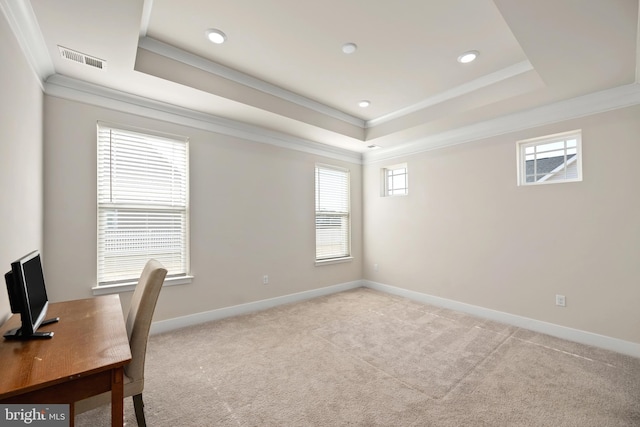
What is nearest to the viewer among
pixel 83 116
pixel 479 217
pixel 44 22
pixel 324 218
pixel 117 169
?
pixel 44 22

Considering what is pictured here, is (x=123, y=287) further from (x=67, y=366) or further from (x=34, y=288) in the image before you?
(x=67, y=366)

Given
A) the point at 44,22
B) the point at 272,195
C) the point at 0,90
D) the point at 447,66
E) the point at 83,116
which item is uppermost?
the point at 447,66

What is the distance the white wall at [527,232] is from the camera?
2.73 metres

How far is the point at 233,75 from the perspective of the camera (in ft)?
9.70

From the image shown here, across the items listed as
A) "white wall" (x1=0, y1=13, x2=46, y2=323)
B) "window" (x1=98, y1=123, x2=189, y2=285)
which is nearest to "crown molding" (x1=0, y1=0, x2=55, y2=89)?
"white wall" (x1=0, y1=13, x2=46, y2=323)

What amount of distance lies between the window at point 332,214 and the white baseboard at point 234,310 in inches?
21.4

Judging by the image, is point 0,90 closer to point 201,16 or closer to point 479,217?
point 201,16

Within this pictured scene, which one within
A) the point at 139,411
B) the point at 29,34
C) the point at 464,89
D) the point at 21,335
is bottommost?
the point at 139,411

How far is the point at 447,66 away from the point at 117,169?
11.5 feet


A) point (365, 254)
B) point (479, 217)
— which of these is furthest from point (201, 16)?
point (365, 254)

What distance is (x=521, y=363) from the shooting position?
8.14 feet

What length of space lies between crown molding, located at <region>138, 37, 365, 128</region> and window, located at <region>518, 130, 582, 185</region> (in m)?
2.31

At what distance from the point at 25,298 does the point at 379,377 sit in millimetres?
2275

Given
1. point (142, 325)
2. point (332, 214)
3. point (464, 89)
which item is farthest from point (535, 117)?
point (142, 325)
